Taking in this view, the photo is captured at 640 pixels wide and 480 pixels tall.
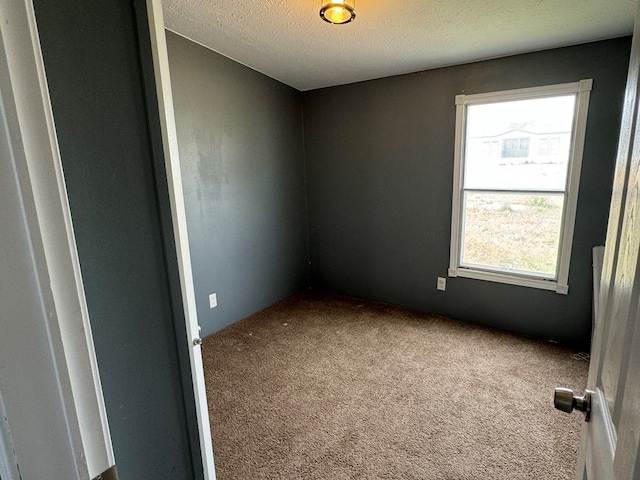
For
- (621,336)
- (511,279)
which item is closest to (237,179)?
(511,279)

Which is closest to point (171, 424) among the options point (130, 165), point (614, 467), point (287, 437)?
point (130, 165)

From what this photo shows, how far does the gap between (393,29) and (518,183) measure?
1.55m

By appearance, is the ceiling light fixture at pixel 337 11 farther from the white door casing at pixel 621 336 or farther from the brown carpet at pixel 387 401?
the brown carpet at pixel 387 401

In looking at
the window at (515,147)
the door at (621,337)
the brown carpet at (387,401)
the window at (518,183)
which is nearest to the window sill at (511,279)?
the window at (518,183)

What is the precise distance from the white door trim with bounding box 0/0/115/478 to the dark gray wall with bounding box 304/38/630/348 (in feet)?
9.56

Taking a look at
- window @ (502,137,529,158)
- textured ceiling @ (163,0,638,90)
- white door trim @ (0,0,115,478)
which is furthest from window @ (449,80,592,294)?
white door trim @ (0,0,115,478)

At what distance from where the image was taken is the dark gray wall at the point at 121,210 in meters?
0.70

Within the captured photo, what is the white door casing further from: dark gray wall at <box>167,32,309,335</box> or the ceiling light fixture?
dark gray wall at <box>167,32,309,335</box>

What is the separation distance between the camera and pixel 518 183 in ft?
8.73

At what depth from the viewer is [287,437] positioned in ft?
5.74

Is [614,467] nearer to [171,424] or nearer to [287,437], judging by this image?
[171,424]

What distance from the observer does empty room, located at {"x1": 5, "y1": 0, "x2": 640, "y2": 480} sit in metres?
0.74

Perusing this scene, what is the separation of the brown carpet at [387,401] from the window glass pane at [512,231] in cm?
62

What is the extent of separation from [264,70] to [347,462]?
304cm
